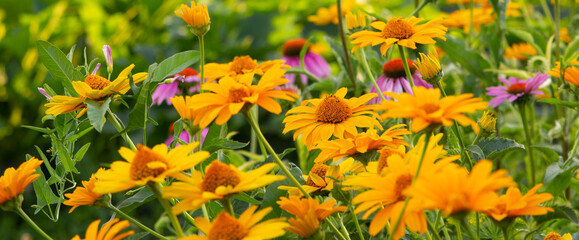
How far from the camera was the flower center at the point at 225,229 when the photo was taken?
39 centimetres

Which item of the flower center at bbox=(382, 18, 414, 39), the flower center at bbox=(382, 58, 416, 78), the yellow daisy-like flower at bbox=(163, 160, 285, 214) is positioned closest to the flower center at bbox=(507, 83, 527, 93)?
the flower center at bbox=(382, 58, 416, 78)

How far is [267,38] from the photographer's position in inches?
79.9

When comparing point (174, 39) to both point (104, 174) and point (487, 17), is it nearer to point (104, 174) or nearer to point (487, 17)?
point (487, 17)

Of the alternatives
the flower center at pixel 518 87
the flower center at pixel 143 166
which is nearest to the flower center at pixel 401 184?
the flower center at pixel 143 166

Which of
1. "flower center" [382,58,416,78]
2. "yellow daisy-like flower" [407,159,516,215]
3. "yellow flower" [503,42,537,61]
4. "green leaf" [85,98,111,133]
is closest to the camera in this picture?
"yellow daisy-like flower" [407,159,516,215]

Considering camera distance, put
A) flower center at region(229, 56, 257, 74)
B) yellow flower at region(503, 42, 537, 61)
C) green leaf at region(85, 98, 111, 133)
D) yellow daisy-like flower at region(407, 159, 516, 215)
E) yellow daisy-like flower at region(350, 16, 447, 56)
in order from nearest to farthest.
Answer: yellow daisy-like flower at region(407, 159, 516, 215) < green leaf at region(85, 98, 111, 133) < yellow daisy-like flower at region(350, 16, 447, 56) < flower center at region(229, 56, 257, 74) < yellow flower at region(503, 42, 537, 61)

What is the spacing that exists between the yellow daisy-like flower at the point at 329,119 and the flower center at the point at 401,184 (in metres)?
0.11

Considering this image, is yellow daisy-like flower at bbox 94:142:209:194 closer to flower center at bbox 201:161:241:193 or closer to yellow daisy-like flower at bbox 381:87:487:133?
flower center at bbox 201:161:241:193

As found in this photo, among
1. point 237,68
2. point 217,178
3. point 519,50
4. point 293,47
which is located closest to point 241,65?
point 237,68

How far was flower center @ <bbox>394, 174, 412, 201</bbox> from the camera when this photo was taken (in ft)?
1.35

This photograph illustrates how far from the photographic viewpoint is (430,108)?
40 cm

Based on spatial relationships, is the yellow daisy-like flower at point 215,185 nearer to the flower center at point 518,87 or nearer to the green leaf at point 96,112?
the green leaf at point 96,112

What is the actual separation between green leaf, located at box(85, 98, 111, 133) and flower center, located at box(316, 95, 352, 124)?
0.18 metres

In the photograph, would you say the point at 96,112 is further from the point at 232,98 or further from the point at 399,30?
the point at 399,30
